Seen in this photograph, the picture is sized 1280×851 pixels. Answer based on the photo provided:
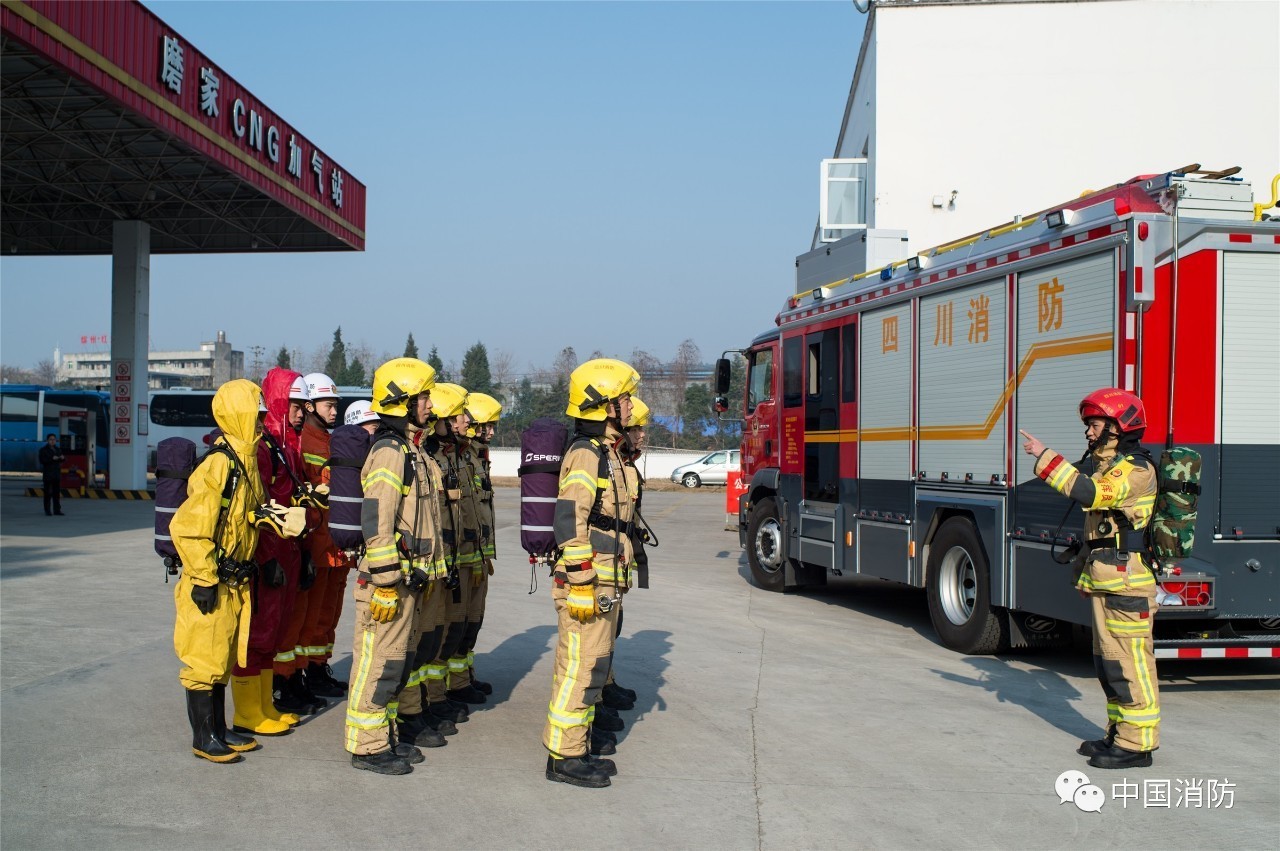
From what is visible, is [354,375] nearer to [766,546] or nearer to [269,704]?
[766,546]

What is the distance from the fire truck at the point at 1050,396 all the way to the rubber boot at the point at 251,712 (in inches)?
194

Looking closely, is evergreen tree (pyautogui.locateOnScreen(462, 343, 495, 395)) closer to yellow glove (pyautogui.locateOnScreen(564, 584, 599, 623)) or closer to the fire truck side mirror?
the fire truck side mirror

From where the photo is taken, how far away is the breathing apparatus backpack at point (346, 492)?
5.68 m

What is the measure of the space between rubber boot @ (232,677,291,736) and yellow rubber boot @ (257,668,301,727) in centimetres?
5

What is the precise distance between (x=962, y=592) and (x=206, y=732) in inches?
258

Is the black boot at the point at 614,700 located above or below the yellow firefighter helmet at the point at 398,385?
below

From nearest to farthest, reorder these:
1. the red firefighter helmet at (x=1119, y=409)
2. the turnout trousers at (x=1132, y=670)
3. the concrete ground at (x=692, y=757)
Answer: the concrete ground at (x=692, y=757), the turnout trousers at (x=1132, y=670), the red firefighter helmet at (x=1119, y=409)

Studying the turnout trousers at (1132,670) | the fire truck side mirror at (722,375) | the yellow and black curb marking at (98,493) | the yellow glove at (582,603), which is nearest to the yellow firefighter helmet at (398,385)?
the yellow glove at (582,603)

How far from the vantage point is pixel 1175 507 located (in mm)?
6297

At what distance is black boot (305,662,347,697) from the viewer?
732 cm

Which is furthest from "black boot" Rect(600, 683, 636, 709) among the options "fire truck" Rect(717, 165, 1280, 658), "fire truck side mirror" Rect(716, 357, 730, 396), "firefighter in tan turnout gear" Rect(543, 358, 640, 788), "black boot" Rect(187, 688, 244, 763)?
"fire truck side mirror" Rect(716, 357, 730, 396)

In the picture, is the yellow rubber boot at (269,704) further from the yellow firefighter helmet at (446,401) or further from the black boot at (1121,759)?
the black boot at (1121,759)

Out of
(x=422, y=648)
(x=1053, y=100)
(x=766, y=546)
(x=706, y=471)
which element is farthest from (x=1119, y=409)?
(x=706, y=471)

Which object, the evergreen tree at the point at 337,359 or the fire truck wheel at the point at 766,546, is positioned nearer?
the fire truck wheel at the point at 766,546
